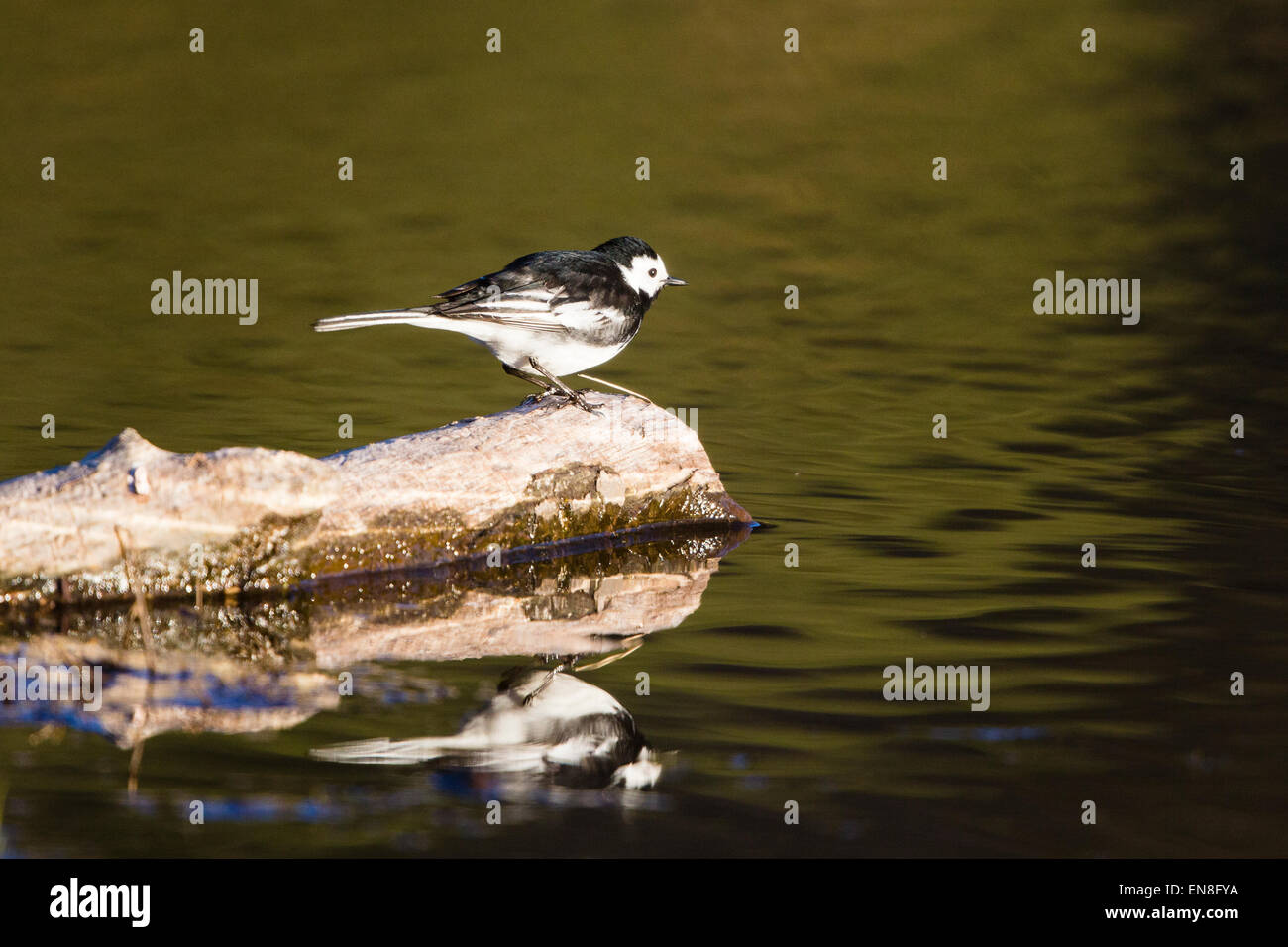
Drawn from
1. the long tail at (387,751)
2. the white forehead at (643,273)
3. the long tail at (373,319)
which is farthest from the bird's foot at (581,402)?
the long tail at (387,751)

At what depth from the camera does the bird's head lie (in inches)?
403

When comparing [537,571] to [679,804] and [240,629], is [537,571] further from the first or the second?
[679,804]

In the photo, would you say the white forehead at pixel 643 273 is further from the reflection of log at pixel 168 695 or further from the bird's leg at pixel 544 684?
the reflection of log at pixel 168 695

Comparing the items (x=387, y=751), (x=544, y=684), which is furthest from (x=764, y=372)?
(x=387, y=751)

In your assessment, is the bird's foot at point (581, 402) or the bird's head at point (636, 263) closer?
the bird's foot at point (581, 402)

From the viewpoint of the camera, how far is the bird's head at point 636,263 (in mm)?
10242

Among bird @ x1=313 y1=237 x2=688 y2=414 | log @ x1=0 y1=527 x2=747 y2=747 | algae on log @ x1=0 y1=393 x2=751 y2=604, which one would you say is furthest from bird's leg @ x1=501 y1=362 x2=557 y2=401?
log @ x1=0 y1=527 x2=747 y2=747

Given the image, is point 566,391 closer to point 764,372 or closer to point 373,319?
point 373,319

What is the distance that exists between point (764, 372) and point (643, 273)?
5711 mm

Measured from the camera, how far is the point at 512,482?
938cm

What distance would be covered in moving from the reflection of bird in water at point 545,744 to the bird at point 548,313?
2.71m

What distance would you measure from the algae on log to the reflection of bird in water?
171 centimetres

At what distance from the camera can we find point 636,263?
33.8ft
